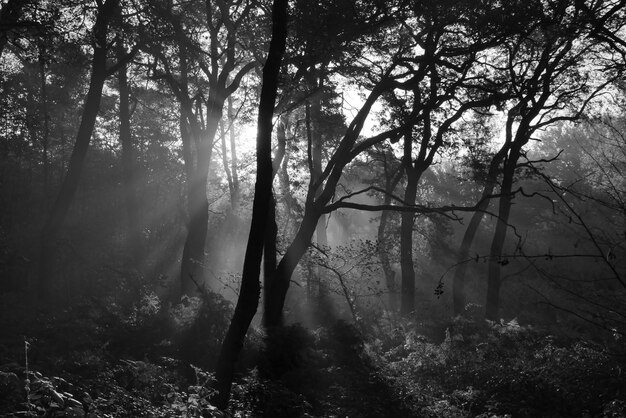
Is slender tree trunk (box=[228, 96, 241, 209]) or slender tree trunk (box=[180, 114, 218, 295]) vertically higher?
slender tree trunk (box=[228, 96, 241, 209])

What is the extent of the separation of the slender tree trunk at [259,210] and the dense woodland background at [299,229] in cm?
4

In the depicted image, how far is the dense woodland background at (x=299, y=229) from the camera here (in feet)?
28.7

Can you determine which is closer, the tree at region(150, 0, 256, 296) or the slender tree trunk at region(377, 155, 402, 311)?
the tree at region(150, 0, 256, 296)

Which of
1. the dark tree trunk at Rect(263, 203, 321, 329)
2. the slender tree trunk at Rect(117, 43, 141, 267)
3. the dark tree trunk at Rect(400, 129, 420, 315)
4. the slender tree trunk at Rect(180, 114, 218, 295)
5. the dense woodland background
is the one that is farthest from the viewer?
the slender tree trunk at Rect(117, 43, 141, 267)

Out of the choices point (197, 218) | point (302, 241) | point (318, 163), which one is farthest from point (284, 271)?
point (318, 163)

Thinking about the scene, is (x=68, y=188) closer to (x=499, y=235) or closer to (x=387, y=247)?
(x=387, y=247)

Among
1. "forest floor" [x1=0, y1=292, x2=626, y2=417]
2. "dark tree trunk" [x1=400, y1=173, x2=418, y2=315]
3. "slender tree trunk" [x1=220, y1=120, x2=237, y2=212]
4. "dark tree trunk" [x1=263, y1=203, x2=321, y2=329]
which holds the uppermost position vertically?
"slender tree trunk" [x1=220, y1=120, x2=237, y2=212]

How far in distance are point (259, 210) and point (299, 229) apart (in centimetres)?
775

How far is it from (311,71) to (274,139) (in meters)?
5.59

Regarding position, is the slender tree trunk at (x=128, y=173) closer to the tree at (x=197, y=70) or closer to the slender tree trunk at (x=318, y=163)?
the tree at (x=197, y=70)

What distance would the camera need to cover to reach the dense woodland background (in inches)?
344

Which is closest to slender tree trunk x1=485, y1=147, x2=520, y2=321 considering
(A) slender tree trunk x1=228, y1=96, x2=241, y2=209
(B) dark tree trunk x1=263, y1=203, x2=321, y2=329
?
(B) dark tree trunk x1=263, y1=203, x2=321, y2=329

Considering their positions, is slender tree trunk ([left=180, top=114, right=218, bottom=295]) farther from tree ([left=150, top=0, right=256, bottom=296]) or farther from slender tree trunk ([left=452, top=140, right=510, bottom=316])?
slender tree trunk ([left=452, top=140, right=510, bottom=316])

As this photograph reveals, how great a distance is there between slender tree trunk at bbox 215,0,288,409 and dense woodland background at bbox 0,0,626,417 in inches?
1.4
